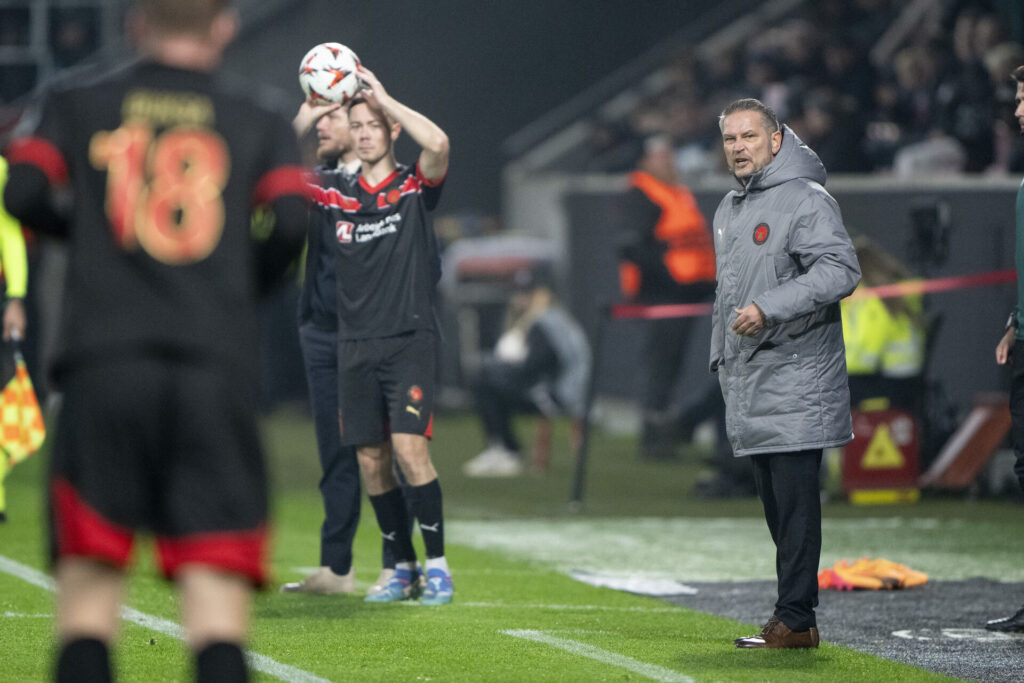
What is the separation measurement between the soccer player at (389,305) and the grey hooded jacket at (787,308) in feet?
4.53

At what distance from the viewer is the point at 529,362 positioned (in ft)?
46.0

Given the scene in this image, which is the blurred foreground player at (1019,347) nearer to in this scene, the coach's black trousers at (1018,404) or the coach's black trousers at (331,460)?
the coach's black trousers at (1018,404)

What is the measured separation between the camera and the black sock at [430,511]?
7227 mm

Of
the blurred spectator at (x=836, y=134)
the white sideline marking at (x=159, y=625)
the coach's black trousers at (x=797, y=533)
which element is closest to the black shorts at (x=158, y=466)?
the white sideline marking at (x=159, y=625)

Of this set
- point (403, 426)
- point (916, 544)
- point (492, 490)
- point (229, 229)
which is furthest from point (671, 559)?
point (229, 229)

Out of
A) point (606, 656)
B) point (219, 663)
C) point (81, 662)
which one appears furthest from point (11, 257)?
point (219, 663)

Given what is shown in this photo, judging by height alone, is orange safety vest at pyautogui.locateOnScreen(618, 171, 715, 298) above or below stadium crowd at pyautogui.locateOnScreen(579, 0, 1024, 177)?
below

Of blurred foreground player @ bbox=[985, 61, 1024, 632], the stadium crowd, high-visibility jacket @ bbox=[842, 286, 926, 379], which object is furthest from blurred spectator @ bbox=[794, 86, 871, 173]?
blurred foreground player @ bbox=[985, 61, 1024, 632]

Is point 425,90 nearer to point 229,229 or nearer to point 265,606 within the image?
point 265,606

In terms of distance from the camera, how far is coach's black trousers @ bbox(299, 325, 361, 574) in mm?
7594

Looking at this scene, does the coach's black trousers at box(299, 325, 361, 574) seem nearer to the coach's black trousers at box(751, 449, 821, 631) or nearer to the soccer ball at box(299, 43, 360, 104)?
the soccer ball at box(299, 43, 360, 104)

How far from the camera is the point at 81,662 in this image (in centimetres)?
354

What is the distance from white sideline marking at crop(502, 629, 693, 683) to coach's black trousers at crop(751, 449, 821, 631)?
0.62 metres

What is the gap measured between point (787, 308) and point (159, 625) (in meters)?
2.69
